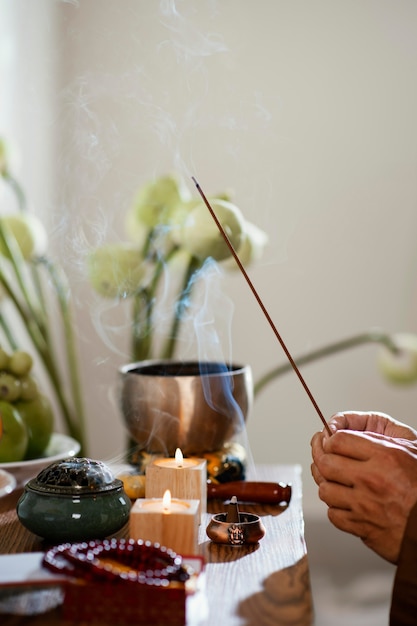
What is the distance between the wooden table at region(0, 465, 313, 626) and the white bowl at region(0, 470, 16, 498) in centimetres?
3

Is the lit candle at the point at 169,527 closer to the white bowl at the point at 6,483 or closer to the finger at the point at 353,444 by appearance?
the finger at the point at 353,444

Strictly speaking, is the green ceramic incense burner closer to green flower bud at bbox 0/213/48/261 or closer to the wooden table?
the wooden table

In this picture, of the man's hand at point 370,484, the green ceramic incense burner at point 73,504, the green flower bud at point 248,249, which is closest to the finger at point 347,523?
the man's hand at point 370,484

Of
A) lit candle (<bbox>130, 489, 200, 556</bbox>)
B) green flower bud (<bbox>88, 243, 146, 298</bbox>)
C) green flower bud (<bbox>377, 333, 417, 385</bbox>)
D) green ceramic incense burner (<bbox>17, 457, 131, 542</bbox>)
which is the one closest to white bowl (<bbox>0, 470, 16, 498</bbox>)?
green ceramic incense burner (<bbox>17, 457, 131, 542</bbox>)

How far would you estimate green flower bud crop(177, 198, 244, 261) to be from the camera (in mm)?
1476

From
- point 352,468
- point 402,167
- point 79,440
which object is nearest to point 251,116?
point 402,167

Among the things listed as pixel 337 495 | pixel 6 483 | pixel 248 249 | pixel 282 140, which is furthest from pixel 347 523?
pixel 282 140

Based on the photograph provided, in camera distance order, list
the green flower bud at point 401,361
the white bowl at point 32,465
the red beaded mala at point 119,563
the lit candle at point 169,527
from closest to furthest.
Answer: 1. the red beaded mala at point 119,563
2. the lit candle at point 169,527
3. the white bowl at point 32,465
4. the green flower bud at point 401,361

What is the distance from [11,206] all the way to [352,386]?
121 cm

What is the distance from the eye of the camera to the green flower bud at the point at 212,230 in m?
1.48

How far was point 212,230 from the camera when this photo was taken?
149cm

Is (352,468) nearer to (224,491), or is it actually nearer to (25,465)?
(224,491)

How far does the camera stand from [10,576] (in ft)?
2.73

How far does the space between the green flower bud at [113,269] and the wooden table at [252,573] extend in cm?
51
